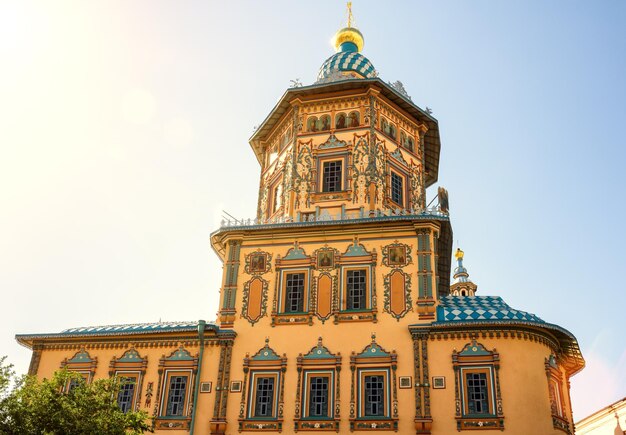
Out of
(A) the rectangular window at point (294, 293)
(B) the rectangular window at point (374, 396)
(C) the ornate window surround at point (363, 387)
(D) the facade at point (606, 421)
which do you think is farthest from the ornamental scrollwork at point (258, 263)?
(D) the facade at point (606, 421)

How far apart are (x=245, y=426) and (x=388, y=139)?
13.2 metres

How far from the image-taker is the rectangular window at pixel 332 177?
82.8 feet

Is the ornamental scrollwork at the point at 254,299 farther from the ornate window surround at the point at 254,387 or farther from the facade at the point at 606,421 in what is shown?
the facade at the point at 606,421

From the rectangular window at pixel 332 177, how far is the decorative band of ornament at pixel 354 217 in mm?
1395

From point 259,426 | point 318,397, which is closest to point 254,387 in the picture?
point 259,426

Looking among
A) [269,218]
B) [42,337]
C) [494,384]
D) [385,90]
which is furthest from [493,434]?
[42,337]

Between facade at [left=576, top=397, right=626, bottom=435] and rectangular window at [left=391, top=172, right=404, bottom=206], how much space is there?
14.9 m

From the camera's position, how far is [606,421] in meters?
30.9

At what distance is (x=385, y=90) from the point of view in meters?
26.6

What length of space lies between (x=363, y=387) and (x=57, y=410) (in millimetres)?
9684

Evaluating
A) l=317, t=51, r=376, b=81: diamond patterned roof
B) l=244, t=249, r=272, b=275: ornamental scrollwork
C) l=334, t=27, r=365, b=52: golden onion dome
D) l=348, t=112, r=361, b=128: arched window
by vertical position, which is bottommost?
l=244, t=249, r=272, b=275: ornamental scrollwork

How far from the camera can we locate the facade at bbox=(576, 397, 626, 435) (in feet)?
95.5

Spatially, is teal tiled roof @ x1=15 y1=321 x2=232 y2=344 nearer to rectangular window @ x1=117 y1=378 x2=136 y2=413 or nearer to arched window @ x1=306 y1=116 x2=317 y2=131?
rectangular window @ x1=117 y1=378 x2=136 y2=413

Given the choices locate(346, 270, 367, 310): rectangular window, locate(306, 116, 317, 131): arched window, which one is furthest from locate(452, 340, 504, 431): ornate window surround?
locate(306, 116, 317, 131): arched window
